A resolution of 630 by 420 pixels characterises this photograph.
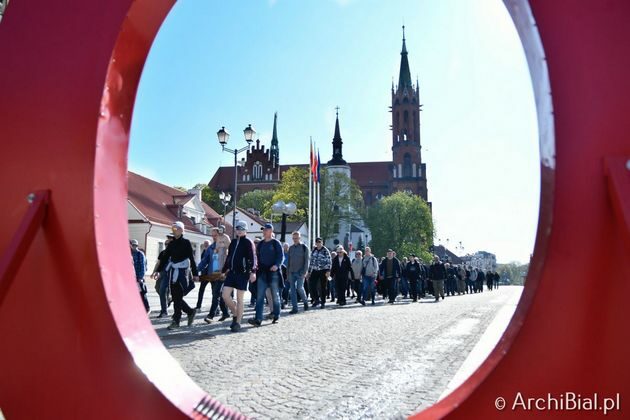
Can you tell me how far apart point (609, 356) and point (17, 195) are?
2.44 metres

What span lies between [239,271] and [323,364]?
335cm

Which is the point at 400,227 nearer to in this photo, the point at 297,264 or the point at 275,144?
the point at 275,144

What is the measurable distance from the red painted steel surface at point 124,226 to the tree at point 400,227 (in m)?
70.7

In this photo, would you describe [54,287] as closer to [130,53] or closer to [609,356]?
[130,53]

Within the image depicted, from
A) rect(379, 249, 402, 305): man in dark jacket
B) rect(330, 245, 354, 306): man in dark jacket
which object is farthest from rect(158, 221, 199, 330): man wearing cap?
rect(379, 249, 402, 305): man in dark jacket

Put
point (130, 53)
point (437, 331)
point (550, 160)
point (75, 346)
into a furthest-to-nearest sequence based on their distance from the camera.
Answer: point (437, 331) < point (130, 53) < point (75, 346) < point (550, 160)

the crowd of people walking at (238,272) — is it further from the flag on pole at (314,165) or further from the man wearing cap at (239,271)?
the flag on pole at (314,165)

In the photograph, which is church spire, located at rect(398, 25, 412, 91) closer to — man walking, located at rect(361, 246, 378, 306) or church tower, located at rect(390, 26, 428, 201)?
church tower, located at rect(390, 26, 428, 201)

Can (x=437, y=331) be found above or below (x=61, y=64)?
below

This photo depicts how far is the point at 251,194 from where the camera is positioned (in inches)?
3263

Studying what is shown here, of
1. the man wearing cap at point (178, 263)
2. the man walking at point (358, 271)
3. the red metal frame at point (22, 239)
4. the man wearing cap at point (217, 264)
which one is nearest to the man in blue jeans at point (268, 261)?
the man wearing cap at point (217, 264)

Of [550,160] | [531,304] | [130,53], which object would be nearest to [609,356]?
[531,304]

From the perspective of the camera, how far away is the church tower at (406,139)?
10275 cm

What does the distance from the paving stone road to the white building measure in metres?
25.8
